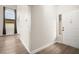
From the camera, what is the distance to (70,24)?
1751 mm

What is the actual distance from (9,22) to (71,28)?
0.86m

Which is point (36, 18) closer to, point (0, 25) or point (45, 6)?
point (45, 6)

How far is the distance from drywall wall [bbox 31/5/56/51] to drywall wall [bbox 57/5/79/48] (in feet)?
0.36

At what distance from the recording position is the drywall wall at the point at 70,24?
1710 millimetres

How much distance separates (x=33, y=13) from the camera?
178 cm

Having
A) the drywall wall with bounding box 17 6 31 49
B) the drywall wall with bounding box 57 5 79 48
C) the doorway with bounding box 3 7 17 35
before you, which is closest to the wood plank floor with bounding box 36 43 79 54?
the drywall wall with bounding box 57 5 79 48

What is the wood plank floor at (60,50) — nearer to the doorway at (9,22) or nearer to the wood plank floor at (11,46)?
the wood plank floor at (11,46)

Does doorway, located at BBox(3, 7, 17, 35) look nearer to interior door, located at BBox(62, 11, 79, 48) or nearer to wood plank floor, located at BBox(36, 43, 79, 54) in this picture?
wood plank floor, located at BBox(36, 43, 79, 54)

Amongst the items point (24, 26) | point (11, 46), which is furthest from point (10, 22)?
point (11, 46)

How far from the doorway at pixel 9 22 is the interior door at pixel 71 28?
69 centimetres

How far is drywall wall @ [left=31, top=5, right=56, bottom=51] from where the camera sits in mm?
1773

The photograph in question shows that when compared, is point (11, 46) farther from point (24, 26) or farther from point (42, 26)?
point (42, 26)

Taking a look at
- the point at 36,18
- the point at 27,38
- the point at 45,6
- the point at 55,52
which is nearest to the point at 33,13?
the point at 36,18
